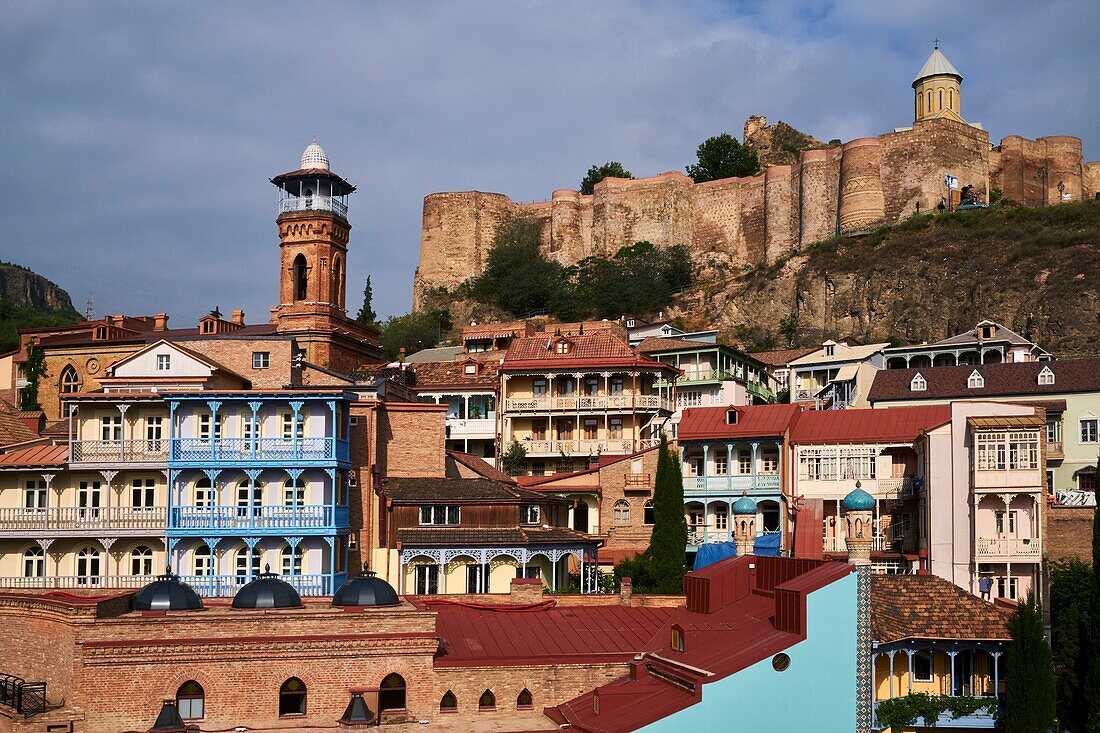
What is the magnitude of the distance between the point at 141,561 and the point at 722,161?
72.4m

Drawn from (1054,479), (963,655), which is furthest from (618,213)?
(963,655)

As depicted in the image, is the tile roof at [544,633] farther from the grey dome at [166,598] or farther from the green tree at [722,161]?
the green tree at [722,161]

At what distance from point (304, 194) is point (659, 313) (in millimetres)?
30277

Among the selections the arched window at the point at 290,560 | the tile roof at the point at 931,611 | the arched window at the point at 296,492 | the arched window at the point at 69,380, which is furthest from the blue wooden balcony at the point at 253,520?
the arched window at the point at 69,380

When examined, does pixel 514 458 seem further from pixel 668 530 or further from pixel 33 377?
pixel 33 377

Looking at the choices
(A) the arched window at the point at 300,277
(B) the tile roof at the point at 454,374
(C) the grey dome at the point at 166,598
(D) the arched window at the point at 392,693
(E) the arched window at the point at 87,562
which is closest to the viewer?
(D) the arched window at the point at 392,693

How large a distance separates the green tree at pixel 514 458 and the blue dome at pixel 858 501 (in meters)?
16.4

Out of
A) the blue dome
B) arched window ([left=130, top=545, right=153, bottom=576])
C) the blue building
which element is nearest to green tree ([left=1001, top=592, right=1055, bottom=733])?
the blue dome

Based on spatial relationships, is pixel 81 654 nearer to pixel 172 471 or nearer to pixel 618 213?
pixel 172 471

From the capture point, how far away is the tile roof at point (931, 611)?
91.2ft

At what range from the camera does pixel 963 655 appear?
28609 millimetres

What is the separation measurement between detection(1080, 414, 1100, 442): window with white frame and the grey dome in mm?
33540

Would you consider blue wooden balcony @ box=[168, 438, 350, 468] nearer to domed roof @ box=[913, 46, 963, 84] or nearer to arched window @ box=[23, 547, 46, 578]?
arched window @ box=[23, 547, 46, 578]

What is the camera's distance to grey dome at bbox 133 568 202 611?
28750mm
